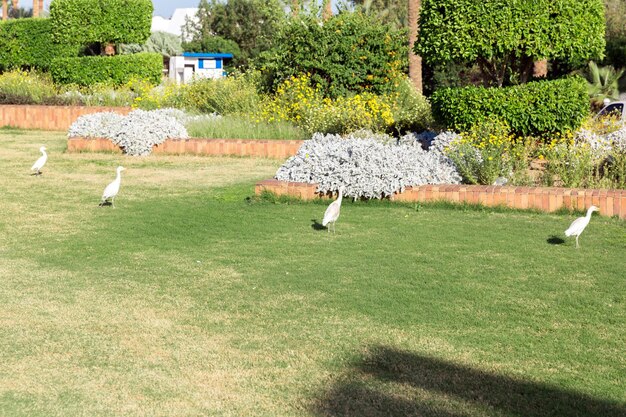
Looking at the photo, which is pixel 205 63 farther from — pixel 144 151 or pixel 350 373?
pixel 350 373

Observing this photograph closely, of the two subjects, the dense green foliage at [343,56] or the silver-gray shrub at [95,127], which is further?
the dense green foliage at [343,56]

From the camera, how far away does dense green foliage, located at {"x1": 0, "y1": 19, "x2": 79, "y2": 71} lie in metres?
26.4

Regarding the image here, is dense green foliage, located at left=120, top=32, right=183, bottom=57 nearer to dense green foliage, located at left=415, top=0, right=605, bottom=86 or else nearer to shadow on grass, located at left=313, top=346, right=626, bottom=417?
dense green foliage, located at left=415, top=0, right=605, bottom=86

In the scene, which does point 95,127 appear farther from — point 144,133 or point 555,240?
point 555,240

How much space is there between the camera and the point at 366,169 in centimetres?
1069

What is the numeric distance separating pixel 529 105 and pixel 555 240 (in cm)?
391

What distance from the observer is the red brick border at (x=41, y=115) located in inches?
755

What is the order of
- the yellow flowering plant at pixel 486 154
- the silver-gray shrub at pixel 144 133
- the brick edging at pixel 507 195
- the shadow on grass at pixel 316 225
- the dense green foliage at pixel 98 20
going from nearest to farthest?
the shadow on grass at pixel 316 225 < the brick edging at pixel 507 195 < the yellow flowering plant at pixel 486 154 < the silver-gray shrub at pixel 144 133 < the dense green foliage at pixel 98 20

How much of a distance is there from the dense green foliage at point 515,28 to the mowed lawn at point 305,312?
3120mm

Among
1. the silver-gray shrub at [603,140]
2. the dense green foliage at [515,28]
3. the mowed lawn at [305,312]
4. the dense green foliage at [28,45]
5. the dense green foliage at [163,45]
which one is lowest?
the mowed lawn at [305,312]

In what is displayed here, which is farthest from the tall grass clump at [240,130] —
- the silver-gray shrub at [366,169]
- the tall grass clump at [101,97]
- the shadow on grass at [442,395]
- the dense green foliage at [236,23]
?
the dense green foliage at [236,23]

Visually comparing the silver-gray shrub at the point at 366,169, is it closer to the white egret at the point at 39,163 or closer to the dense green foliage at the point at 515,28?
the dense green foliage at the point at 515,28

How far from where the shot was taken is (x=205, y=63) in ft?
134

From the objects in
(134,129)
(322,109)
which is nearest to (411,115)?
(322,109)
